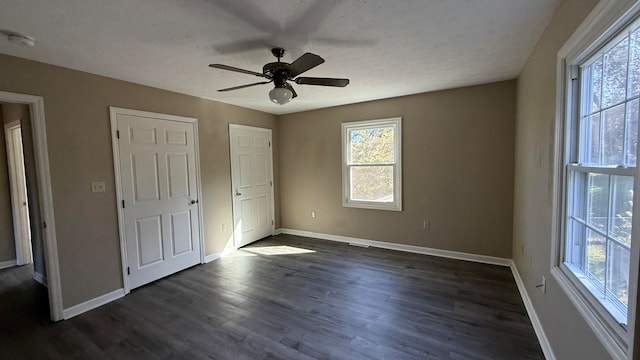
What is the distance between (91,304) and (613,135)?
13.9 feet

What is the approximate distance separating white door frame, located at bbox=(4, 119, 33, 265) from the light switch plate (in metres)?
2.07

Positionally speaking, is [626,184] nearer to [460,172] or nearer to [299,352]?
[299,352]

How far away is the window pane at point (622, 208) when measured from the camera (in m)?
1.09

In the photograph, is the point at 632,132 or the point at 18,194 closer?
the point at 632,132

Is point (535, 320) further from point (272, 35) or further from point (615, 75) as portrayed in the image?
point (272, 35)

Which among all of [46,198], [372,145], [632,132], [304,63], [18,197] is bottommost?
[18,197]

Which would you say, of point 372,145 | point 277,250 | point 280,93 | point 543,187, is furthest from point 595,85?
point 277,250

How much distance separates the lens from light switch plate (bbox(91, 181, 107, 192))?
2.70m

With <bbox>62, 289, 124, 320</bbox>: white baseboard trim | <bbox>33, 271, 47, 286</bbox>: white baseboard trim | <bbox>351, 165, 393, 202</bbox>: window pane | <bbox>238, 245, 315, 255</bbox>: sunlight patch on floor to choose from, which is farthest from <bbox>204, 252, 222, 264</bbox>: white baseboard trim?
<bbox>351, 165, 393, 202</bbox>: window pane

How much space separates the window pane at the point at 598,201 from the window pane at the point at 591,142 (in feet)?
0.31

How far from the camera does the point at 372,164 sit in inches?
171

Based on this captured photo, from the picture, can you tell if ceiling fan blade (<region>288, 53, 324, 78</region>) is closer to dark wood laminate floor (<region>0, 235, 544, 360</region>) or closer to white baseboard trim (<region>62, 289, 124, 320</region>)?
dark wood laminate floor (<region>0, 235, 544, 360</region>)

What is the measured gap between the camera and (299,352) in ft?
6.52

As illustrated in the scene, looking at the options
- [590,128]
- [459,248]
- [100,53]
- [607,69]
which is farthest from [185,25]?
[459,248]
